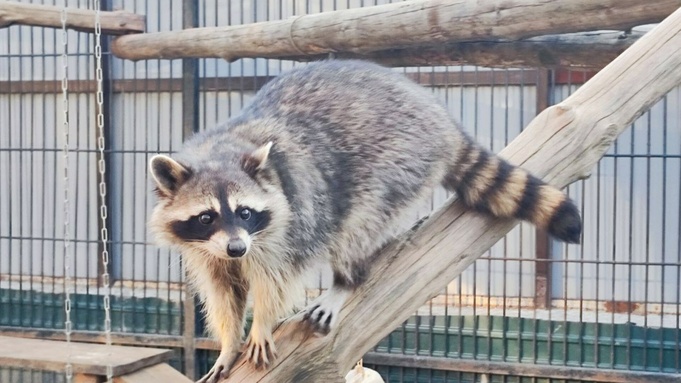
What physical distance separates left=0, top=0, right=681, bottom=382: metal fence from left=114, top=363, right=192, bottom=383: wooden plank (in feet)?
2.41

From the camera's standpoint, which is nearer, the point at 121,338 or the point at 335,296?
the point at 335,296

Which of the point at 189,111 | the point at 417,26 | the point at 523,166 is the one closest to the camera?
the point at 523,166

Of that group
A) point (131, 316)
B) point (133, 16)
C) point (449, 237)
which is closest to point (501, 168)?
point (449, 237)

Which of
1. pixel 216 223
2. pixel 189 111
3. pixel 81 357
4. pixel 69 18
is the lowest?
pixel 81 357

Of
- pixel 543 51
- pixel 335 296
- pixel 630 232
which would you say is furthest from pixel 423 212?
pixel 335 296

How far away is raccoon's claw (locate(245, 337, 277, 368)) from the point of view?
2.28 m

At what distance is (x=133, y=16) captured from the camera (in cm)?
481

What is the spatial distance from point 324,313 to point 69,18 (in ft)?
9.72

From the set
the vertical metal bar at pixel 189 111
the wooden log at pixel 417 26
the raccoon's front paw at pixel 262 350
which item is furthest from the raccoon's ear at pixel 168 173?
the vertical metal bar at pixel 189 111

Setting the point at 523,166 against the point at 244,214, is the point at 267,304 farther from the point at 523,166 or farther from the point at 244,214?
the point at 523,166

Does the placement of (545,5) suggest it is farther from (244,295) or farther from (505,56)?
(244,295)

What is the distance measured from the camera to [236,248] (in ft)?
6.91

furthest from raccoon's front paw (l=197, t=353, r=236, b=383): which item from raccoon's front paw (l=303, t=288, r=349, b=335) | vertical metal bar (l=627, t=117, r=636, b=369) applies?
vertical metal bar (l=627, t=117, r=636, b=369)

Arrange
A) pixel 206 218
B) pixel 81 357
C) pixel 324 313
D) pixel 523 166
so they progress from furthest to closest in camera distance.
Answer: pixel 81 357 → pixel 523 166 → pixel 324 313 → pixel 206 218
